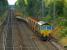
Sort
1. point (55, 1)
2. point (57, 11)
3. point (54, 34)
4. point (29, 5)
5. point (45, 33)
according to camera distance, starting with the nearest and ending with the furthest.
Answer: point (45, 33) → point (54, 34) → point (55, 1) → point (57, 11) → point (29, 5)

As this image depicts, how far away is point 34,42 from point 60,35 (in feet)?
10.5

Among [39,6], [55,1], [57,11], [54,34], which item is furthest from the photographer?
[39,6]

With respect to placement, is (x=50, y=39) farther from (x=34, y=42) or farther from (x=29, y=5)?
(x=29, y=5)

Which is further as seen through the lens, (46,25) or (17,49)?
(46,25)

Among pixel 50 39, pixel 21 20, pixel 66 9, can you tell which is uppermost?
pixel 66 9

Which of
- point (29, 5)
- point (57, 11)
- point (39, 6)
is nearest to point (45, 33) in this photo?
point (57, 11)

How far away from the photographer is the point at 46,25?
38.5m

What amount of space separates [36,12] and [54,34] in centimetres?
4355

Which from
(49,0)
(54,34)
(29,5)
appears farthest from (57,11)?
(29,5)

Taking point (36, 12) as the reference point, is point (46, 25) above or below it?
above

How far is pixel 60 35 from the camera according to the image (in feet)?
127

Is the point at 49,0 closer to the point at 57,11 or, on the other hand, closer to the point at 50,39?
the point at 57,11

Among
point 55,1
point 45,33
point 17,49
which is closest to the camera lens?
point 17,49

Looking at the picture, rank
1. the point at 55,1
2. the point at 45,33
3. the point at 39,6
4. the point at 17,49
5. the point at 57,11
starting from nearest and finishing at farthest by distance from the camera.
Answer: the point at 17,49 → the point at 45,33 → the point at 55,1 → the point at 57,11 → the point at 39,6
